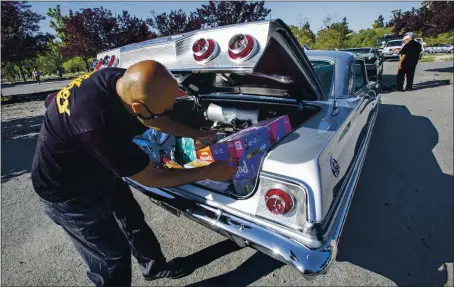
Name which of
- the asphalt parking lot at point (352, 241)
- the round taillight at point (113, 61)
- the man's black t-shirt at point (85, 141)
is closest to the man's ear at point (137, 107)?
the man's black t-shirt at point (85, 141)

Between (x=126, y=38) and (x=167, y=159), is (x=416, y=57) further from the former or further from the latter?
(x=126, y=38)

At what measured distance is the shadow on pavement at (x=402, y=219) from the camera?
2.02 meters

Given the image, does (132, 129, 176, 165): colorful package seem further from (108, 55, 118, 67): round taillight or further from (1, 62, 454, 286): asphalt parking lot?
(1, 62, 454, 286): asphalt parking lot

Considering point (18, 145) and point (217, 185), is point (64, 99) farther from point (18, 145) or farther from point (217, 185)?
point (18, 145)

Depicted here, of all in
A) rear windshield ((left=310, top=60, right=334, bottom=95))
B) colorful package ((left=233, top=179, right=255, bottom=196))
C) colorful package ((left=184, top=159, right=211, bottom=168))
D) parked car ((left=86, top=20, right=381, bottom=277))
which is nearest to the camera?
parked car ((left=86, top=20, right=381, bottom=277))

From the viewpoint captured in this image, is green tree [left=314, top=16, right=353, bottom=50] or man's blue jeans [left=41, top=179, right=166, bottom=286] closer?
man's blue jeans [left=41, top=179, right=166, bottom=286]

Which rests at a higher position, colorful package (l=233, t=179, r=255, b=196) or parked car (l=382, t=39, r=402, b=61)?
colorful package (l=233, t=179, r=255, b=196)

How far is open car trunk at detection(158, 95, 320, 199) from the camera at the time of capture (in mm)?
1893

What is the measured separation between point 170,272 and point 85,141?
1290 mm

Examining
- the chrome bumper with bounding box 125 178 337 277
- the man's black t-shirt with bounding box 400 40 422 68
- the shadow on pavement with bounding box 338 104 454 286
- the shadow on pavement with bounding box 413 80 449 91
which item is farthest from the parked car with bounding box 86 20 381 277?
the shadow on pavement with bounding box 413 80 449 91

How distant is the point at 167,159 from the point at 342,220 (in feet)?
4.76

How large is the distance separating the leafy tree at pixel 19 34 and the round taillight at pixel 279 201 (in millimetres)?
15752

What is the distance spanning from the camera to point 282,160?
1.46 m

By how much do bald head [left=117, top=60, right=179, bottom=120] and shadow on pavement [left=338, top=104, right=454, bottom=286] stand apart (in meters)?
1.95
